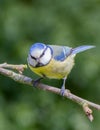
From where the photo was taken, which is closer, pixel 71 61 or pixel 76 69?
pixel 71 61

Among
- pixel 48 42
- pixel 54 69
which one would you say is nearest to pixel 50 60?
pixel 54 69

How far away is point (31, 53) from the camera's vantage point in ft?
7.13

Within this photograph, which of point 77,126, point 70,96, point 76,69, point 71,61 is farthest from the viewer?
point 76,69

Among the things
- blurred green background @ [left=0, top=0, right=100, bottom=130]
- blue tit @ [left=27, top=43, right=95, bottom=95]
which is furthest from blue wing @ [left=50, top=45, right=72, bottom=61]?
blurred green background @ [left=0, top=0, right=100, bottom=130]

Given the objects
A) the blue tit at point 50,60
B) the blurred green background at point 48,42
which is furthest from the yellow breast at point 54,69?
the blurred green background at point 48,42

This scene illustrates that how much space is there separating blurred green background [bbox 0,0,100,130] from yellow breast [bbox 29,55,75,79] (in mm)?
621

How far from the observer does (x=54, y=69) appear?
240cm

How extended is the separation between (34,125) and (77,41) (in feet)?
2.18

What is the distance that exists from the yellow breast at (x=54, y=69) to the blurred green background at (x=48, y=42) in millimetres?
621

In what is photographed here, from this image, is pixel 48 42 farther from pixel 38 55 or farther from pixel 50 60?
pixel 38 55

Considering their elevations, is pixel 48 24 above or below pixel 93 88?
above

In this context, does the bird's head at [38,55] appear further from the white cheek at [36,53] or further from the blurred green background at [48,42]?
the blurred green background at [48,42]

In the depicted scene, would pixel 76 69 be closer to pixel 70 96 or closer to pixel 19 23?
pixel 19 23

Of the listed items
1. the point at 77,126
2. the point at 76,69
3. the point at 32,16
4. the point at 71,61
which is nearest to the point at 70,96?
the point at 71,61
